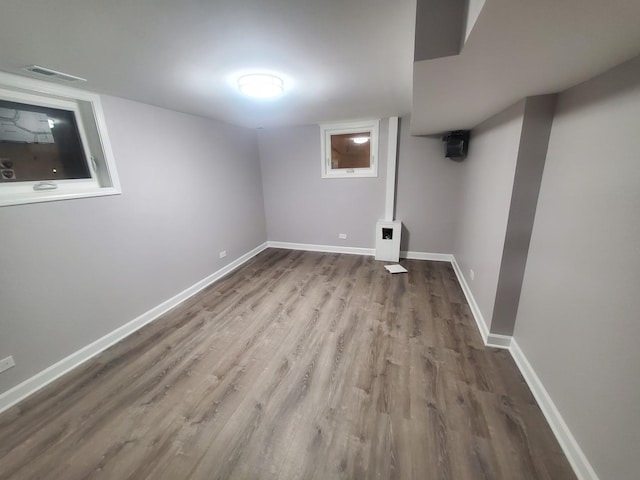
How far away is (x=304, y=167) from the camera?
416 cm

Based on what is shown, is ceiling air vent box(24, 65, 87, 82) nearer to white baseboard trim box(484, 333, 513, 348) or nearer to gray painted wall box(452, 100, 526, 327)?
gray painted wall box(452, 100, 526, 327)

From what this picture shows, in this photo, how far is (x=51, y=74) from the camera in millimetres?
1643

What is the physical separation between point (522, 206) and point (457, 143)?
178 cm

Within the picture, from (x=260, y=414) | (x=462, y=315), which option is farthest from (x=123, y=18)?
(x=462, y=315)

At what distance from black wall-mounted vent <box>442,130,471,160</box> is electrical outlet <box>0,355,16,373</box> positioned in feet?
15.3

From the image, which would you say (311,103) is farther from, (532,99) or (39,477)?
(39,477)

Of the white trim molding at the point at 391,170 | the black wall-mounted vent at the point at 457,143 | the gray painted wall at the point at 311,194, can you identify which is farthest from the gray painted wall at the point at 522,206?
the gray painted wall at the point at 311,194

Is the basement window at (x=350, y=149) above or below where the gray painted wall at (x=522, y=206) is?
above

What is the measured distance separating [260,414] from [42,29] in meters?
2.36

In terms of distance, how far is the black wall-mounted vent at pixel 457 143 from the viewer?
3.16 m

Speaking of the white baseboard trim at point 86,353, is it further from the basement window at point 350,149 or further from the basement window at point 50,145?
the basement window at point 350,149

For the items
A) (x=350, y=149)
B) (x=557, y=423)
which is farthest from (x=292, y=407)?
(x=350, y=149)

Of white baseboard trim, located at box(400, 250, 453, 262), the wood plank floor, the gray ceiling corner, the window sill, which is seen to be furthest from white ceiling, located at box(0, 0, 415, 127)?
white baseboard trim, located at box(400, 250, 453, 262)

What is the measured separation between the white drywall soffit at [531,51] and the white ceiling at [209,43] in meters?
0.33
